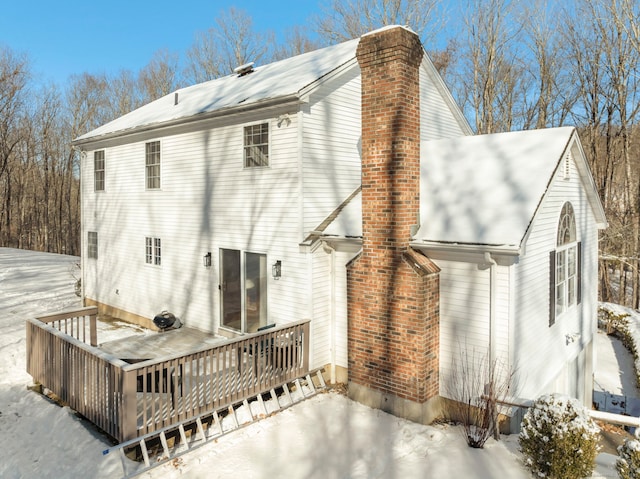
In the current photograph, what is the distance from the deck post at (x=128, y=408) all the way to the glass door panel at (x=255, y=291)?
386 cm

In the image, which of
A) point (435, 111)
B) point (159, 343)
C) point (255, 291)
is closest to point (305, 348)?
point (255, 291)

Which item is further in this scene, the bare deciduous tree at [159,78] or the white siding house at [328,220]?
the bare deciduous tree at [159,78]

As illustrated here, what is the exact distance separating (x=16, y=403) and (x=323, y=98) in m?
8.02

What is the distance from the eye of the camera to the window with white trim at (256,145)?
9.55 m

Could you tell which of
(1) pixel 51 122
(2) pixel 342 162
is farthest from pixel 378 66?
(1) pixel 51 122

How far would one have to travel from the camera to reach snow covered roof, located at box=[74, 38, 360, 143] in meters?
9.42

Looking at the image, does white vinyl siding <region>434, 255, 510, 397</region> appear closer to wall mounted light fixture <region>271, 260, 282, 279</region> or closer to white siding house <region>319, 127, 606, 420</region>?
white siding house <region>319, 127, 606, 420</region>

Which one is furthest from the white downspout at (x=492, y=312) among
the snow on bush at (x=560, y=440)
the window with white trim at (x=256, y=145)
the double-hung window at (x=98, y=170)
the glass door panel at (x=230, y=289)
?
the double-hung window at (x=98, y=170)

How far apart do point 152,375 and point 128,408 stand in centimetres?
53

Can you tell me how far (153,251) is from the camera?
12742 millimetres

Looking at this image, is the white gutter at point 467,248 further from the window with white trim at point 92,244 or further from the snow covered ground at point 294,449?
the window with white trim at point 92,244

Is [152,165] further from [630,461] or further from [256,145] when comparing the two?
[630,461]

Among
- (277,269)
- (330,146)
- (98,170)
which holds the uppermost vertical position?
(98,170)

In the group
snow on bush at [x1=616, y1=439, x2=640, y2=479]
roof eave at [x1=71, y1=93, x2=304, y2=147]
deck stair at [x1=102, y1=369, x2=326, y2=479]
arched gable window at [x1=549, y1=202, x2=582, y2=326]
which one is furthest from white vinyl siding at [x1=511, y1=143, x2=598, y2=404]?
roof eave at [x1=71, y1=93, x2=304, y2=147]
